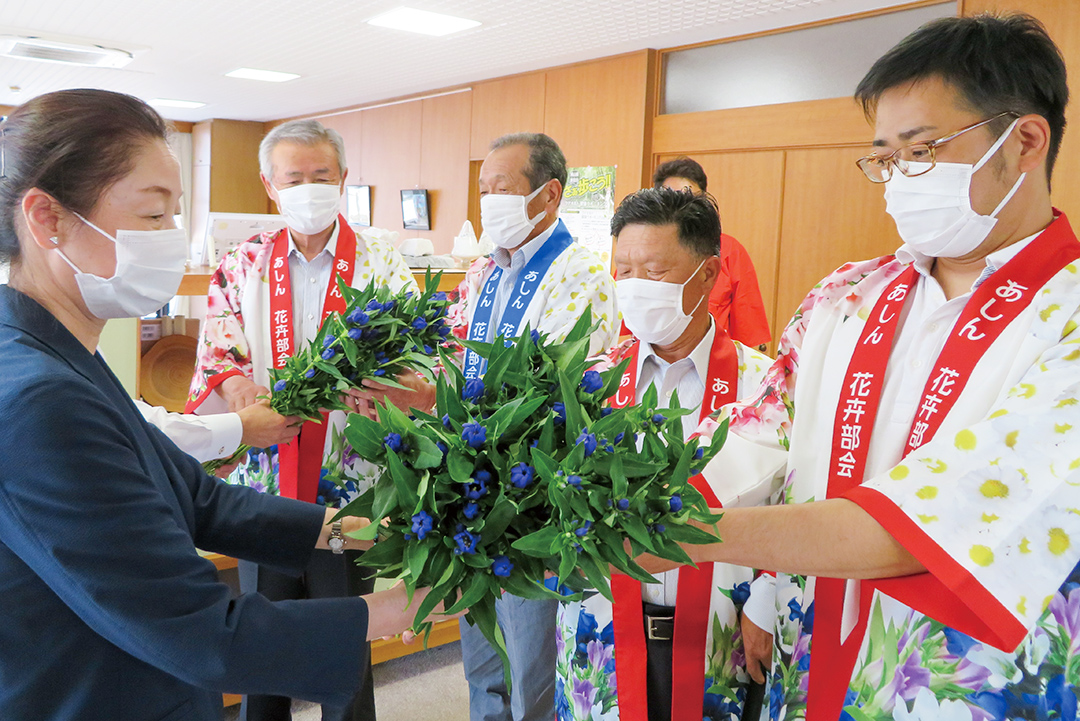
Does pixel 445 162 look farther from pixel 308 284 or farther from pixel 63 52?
pixel 308 284

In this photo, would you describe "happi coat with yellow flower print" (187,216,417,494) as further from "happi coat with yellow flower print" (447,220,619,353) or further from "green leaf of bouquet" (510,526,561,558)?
"green leaf of bouquet" (510,526,561,558)

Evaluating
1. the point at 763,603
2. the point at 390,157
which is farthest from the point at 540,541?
the point at 390,157

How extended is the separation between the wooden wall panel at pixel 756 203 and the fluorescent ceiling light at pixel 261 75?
19.8 ft

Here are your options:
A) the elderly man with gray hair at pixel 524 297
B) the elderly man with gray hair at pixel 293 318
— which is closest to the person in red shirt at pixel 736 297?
the elderly man with gray hair at pixel 524 297

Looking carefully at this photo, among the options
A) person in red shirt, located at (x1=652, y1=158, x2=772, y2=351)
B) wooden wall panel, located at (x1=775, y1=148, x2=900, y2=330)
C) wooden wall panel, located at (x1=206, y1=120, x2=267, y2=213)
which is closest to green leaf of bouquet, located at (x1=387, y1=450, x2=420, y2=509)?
person in red shirt, located at (x1=652, y1=158, x2=772, y2=351)

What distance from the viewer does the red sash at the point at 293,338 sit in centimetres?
229

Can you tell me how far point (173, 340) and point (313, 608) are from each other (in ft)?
12.5

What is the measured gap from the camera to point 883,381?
124 centimetres

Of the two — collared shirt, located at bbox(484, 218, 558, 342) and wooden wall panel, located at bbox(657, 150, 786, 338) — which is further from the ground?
wooden wall panel, located at bbox(657, 150, 786, 338)

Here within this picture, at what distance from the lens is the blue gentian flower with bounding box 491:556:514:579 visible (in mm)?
948

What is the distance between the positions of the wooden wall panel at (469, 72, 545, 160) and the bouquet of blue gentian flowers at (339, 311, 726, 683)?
7.74 m

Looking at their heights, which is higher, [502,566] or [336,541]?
[502,566]

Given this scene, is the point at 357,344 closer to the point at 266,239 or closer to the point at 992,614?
the point at 266,239

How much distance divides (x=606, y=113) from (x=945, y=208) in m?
6.86
